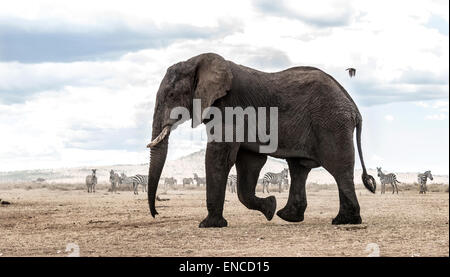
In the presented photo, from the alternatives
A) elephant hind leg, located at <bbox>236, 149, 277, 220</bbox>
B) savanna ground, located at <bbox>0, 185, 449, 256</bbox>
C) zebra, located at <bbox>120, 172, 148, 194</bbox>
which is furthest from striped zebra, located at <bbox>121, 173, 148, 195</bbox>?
elephant hind leg, located at <bbox>236, 149, 277, 220</bbox>

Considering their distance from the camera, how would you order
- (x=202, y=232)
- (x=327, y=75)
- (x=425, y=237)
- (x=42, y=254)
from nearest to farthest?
(x=42, y=254) < (x=425, y=237) < (x=202, y=232) < (x=327, y=75)

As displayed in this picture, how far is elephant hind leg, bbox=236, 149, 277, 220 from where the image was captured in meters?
12.9

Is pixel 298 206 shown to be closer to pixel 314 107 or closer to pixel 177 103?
pixel 314 107

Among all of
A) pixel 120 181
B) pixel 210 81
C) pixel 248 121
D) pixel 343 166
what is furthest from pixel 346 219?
pixel 120 181

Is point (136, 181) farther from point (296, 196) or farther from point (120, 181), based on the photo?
point (296, 196)

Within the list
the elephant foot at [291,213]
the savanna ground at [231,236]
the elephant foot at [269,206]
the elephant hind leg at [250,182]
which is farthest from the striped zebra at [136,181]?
the elephant foot at [269,206]

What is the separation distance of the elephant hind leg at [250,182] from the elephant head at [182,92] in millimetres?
1235

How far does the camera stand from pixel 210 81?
12.1 meters

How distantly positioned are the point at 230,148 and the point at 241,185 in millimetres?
1057

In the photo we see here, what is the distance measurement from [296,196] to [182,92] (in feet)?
9.59

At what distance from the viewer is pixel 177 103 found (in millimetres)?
12281

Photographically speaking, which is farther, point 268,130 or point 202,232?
point 268,130

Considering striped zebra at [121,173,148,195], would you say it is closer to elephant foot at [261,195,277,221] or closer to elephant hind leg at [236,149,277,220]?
elephant hind leg at [236,149,277,220]

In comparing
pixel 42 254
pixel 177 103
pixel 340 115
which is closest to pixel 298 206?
pixel 340 115
